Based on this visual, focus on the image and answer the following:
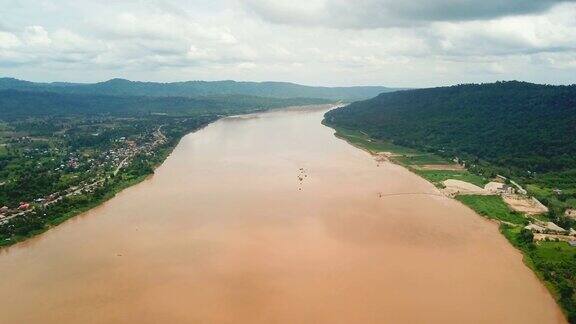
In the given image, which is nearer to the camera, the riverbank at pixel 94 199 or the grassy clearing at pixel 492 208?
the riverbank at pixel 94 199

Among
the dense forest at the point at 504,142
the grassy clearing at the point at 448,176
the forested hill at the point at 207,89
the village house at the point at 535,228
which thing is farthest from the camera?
the forested hill at the point at 207,89

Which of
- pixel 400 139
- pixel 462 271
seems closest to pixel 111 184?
pixel 462 271

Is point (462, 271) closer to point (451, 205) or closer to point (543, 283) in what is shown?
point (543, 283)

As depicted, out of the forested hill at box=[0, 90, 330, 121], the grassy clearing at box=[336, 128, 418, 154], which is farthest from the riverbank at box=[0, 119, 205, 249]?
the forested hill at box=[0, 90, 330, 121]

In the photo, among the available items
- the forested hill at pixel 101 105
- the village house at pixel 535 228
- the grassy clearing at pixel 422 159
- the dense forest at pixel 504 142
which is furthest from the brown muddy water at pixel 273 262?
the forested hill at pixel 101 105

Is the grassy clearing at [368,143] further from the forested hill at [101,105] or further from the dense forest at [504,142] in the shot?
the forested hill at [101,105]

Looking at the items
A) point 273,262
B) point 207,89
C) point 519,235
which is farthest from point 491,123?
point 207,89

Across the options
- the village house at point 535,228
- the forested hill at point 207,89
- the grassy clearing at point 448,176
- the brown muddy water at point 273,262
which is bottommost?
the brown muddy water at point 273,262
